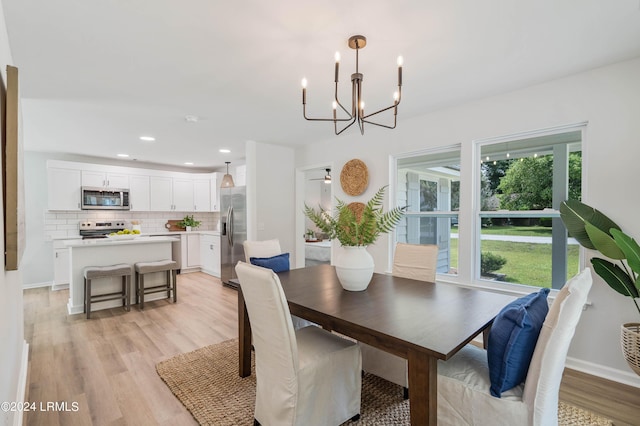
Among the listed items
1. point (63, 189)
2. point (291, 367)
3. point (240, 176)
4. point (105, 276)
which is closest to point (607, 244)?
point (291, 367)

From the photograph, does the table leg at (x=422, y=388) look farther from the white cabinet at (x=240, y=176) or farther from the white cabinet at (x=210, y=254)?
the white cabinet at (x=240, y=176)

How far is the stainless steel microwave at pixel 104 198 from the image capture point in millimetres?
5621

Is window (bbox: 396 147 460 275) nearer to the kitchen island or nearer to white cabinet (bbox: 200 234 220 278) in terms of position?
the kitchen island

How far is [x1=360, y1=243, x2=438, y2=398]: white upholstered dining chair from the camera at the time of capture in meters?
2.18

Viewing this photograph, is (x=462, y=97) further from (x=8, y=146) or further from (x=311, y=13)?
(x=8, y=146)

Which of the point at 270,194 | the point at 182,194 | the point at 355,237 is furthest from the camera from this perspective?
the point at 182,194

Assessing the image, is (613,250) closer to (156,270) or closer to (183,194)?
(156,270)

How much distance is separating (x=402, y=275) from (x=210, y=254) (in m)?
4.74

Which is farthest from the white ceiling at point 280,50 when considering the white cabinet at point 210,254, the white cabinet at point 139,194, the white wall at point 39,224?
the white cabinet at point 210,254

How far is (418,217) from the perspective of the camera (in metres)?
3.83

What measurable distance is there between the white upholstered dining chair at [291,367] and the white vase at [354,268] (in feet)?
1.34

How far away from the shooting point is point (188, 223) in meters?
6.95

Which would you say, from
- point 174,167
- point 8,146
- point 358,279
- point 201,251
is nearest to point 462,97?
point 358,279

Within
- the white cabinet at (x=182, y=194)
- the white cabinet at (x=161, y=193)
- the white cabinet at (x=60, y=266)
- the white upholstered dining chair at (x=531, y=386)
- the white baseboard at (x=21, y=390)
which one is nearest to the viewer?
the white upholstered dining chair at (x=531, y=386)
